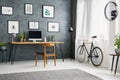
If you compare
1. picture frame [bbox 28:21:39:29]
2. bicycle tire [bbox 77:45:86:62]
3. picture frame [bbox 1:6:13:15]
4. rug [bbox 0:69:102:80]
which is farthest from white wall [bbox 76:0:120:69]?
picture frame [bbox 1:6:13:15]

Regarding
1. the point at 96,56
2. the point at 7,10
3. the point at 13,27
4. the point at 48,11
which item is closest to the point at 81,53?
the point at 96,56

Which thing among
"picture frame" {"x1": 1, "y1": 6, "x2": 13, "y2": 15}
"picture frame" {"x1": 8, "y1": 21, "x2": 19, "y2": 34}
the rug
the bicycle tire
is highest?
"picture frame" {"x1": 1, "y1": 6, "x2": 13, "y2": 15}

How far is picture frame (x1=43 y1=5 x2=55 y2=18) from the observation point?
24.0ft

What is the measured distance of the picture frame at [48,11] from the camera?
289 inches

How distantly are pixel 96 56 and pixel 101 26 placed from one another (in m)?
0.99

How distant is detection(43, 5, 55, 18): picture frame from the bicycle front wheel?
7.83 ft

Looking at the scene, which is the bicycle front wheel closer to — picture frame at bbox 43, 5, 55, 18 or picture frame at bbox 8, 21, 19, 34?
picture frame at bbox 43, 5, 55, 18

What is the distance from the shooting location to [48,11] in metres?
7.36

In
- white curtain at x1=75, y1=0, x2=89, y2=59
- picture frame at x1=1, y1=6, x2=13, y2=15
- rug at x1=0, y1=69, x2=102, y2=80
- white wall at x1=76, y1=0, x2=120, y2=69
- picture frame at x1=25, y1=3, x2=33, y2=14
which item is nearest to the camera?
rug at x1=0, y1=69, x2=102, y2=80

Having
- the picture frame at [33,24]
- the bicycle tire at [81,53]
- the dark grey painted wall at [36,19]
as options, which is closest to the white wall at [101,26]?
the bicycle tire at [81,53]

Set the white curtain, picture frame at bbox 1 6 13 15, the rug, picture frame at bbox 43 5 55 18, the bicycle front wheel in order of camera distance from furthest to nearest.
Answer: picture frame at bbox 43 5 55 18
the white curtain
picture frame at bbox 1 6 13 15
the bicycle front wheel
the rug

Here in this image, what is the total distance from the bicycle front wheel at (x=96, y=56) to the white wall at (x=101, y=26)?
0.44 ft

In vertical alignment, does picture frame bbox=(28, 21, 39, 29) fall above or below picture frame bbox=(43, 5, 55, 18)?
below

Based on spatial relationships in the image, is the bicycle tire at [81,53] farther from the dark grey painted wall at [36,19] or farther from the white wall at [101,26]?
the dark grey painted wall at [36,19]
